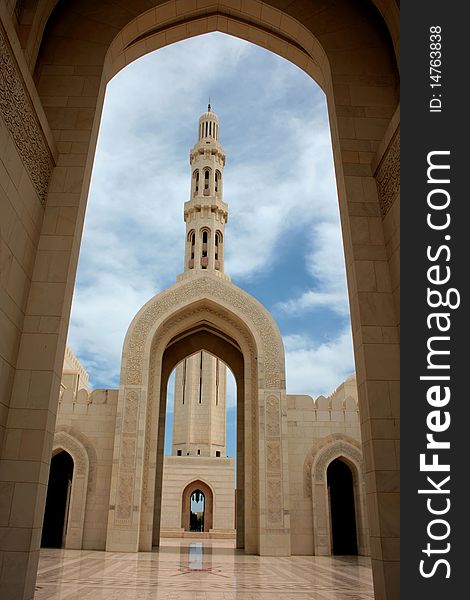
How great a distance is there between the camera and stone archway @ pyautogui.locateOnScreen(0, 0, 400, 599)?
10.8ft

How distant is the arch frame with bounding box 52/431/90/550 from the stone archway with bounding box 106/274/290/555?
0.77 metres

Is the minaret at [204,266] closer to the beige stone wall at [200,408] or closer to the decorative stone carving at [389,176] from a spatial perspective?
the beige stone wall at [200,408]

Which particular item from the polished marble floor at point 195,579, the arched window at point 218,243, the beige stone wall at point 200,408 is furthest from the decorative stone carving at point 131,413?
the beige stone wall at point 200,408

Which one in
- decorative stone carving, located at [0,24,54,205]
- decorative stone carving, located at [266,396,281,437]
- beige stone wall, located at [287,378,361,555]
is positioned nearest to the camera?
decorative stone carving, located at [0,24,54,205]

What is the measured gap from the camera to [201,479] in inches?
647

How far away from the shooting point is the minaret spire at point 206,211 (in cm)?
1529

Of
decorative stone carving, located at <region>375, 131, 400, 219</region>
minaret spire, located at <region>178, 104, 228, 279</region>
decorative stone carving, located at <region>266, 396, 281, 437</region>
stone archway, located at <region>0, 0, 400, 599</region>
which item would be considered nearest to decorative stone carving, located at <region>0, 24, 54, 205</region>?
stone archway, located at <region>0, 0, 400, 599</region>

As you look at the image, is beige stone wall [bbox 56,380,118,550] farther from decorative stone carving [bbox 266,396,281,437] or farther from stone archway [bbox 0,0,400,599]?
stone archway [bbox 0,0,400,599]

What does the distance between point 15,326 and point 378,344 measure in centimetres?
246

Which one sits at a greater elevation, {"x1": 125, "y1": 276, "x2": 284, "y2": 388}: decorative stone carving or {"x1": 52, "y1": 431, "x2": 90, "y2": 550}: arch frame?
{"x1": 125, "y1": 276, "x2": 284, "y2": 388}: decorative stone carving

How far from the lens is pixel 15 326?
345 centimetres

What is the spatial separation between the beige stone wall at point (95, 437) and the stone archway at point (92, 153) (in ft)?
24.1

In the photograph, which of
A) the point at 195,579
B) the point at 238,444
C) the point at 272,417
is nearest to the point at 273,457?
the point at 272,417

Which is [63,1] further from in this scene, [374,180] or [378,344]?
[378,344]
